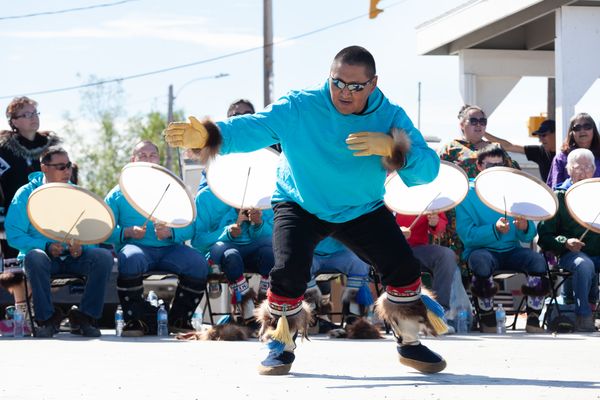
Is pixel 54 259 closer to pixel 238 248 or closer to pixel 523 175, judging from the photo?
pixel 238 248

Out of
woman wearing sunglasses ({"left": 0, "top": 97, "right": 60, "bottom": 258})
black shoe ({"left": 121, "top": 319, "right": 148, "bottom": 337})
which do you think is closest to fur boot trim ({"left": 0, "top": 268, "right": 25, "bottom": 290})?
woman wearing sunglasses ({"left": 0, "top": 97, "right": 60, "bottom": 258})

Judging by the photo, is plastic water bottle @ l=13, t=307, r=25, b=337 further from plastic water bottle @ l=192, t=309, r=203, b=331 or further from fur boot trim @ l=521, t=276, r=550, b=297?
fur boot trim @ l=521, t=276, r=550, b=297

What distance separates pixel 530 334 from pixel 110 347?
367 cm

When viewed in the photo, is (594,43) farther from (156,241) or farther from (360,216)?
(360,216)

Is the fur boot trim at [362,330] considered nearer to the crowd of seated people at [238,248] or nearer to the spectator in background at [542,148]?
the crowd of seated people at [238,248]

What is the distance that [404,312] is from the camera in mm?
6891

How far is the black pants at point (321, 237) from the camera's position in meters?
6.65

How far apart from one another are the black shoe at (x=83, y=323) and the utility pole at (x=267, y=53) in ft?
59.5

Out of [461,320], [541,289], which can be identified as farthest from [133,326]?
[541,289]

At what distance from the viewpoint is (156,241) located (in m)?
10.2

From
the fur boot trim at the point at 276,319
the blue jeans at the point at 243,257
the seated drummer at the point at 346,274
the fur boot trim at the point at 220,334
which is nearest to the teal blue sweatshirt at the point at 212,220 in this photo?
the blue jeans at the point at 243,257

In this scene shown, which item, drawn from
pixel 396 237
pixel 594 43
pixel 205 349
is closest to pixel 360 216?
pixel 396 237

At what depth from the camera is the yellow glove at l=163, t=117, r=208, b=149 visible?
6.39 metres

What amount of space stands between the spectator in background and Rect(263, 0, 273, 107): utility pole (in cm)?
1535
